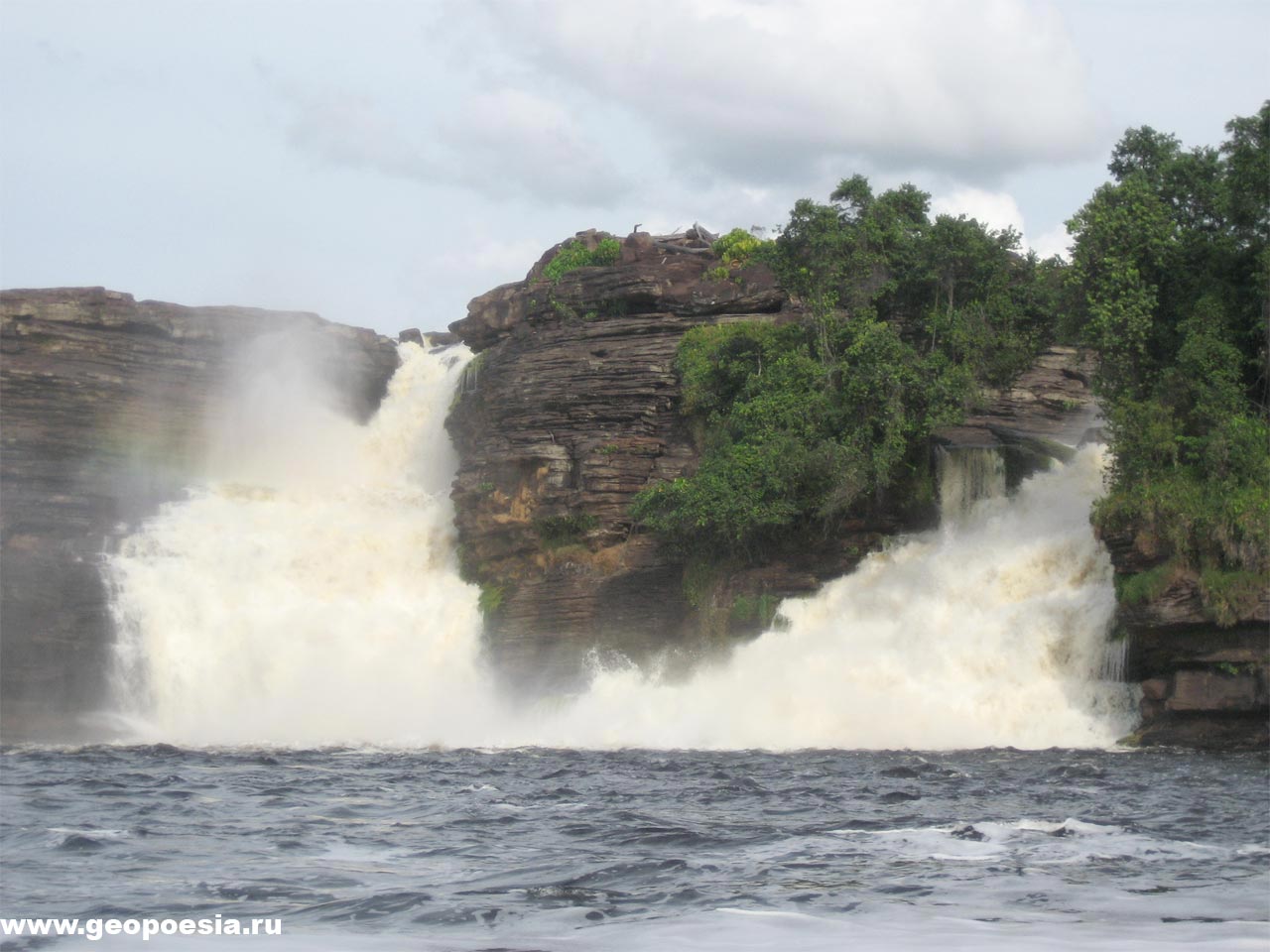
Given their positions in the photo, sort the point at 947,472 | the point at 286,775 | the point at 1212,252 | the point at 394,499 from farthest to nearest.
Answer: the point at 394,499
the point at 947,472
the point at 1212,252
the point at 286,775

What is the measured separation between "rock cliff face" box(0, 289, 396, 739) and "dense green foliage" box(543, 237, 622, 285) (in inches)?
336

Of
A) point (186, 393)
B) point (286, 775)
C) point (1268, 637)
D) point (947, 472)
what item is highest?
point (186, 393)

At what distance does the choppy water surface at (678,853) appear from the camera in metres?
11.0

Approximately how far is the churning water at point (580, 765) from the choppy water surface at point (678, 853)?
0.07 m

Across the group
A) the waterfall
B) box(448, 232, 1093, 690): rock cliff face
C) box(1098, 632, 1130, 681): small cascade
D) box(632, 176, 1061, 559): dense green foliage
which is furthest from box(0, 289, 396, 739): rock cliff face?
box(1098, 632, 1130, 681): small cascade

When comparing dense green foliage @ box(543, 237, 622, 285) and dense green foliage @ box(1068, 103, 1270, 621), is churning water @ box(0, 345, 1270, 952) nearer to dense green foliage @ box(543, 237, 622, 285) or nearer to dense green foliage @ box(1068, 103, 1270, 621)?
dense green foliage @ box(1068, 103, 1270, 621)

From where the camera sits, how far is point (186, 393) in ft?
166

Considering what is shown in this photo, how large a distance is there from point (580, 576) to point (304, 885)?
2826 cm

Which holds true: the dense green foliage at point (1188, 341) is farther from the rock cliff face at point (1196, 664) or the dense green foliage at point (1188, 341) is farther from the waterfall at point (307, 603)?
the waterfall at point (307, 603)

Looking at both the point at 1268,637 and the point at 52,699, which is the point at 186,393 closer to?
the point at 52,699

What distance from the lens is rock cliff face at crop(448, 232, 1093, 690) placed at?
38.3 m

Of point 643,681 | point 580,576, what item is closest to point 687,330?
point 580,576

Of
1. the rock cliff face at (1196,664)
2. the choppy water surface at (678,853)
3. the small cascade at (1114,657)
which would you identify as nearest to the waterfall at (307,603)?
the choppy water surface at (678,853)

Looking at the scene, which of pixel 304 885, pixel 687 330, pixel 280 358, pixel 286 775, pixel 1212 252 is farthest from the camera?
pixel 280 358
